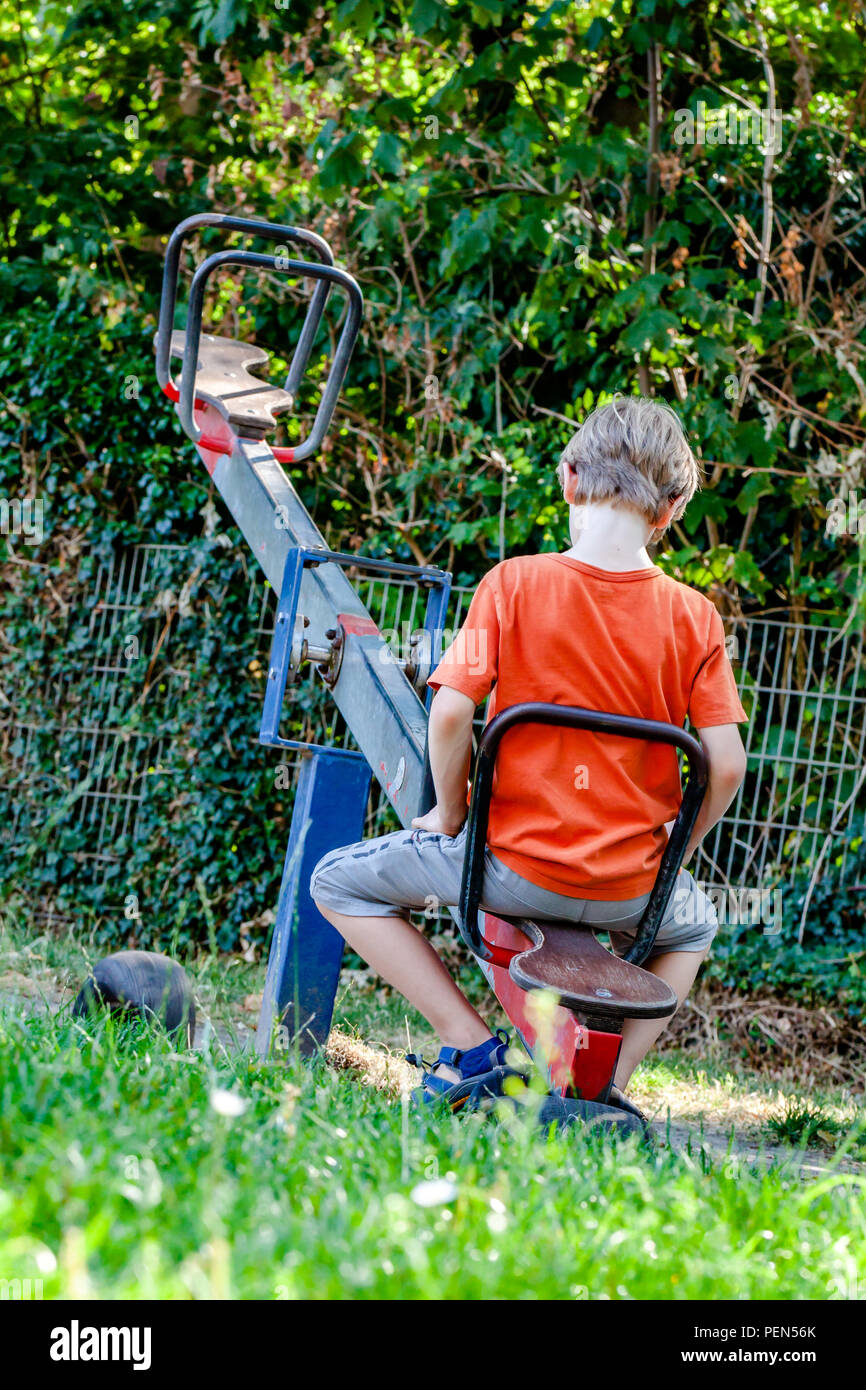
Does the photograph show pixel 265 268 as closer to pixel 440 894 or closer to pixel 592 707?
pixel 592 707

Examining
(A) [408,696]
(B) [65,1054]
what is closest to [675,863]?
(A) [408,696]

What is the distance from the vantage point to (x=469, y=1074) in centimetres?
237

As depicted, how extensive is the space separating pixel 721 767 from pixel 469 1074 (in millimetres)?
751

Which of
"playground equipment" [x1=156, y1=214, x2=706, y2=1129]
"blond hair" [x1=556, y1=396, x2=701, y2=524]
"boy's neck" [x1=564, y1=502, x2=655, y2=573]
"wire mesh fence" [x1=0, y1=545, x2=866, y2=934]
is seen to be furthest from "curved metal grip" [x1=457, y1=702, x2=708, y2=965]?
"wire mesh fence" [x1=0, y1=545, x2=866, y2=934]

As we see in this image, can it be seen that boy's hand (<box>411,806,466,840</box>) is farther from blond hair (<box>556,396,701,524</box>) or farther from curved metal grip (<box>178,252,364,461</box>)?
curved metal grip (<box>178,252,364,461</box>)

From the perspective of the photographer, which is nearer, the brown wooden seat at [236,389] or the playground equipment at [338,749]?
the playground equipment at [338,749]

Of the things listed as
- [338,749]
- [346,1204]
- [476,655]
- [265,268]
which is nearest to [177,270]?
[265,268]

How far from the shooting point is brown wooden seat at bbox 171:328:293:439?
11.6 feet

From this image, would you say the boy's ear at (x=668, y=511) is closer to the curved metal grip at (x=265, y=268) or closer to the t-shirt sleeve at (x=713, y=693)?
the t-shirt sleeve at (x=713, y=693)

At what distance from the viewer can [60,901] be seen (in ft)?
20.1

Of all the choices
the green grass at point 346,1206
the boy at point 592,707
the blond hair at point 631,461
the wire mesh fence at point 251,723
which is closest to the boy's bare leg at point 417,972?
the boy at point 592,707

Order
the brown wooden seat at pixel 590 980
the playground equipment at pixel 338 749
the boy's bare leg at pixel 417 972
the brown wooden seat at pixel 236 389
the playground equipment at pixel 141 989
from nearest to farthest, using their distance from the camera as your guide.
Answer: the brown wooden seat at pixel 590 980 → the playground equipment at pixel 338 749 → the boy's bare leg at pixel 417 972 → the playground equipment at pixel 141 989 → the brown wooden seat at pixel 236 389

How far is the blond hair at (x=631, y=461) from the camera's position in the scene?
2.44 m

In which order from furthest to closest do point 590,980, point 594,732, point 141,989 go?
point 141,989, point 594,732, point 590,980
